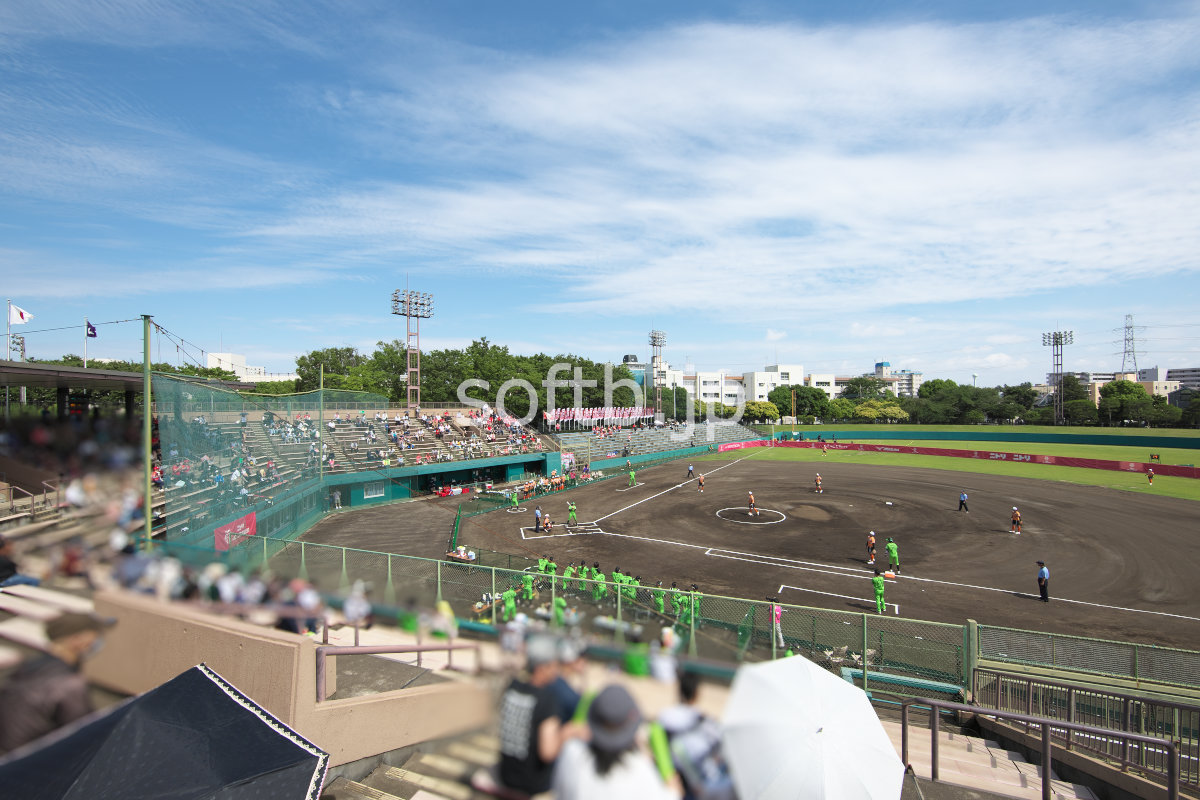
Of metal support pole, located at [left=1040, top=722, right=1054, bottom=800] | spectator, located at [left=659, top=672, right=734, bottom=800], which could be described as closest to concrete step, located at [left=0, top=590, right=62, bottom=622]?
spectator, located at [left=659, top=672, right=734, bottom=800]

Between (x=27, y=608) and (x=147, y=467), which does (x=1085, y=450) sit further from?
(x=27, y=608)

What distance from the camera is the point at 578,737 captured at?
1.36 metres

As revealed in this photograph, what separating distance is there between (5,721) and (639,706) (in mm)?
1833

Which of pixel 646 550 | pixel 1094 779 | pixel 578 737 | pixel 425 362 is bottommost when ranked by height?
pixel 646 550

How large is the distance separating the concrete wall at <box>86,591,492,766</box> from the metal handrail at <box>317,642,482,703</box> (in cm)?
7

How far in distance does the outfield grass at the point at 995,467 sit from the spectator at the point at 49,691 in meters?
48.6

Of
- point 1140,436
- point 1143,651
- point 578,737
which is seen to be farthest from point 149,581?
point 1140,436

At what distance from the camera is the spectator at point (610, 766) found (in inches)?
49.5

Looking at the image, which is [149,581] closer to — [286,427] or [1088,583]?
[286,427]

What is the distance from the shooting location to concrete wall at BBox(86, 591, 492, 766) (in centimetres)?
278

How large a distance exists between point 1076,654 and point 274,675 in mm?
13361

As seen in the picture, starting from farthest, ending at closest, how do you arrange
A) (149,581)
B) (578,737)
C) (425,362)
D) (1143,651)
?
(425,362), (1143,651), (149,581), (578,737)

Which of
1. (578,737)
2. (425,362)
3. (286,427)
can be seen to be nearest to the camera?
(578,737)

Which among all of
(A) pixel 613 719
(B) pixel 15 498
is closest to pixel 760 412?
(B) pixel 15 498
